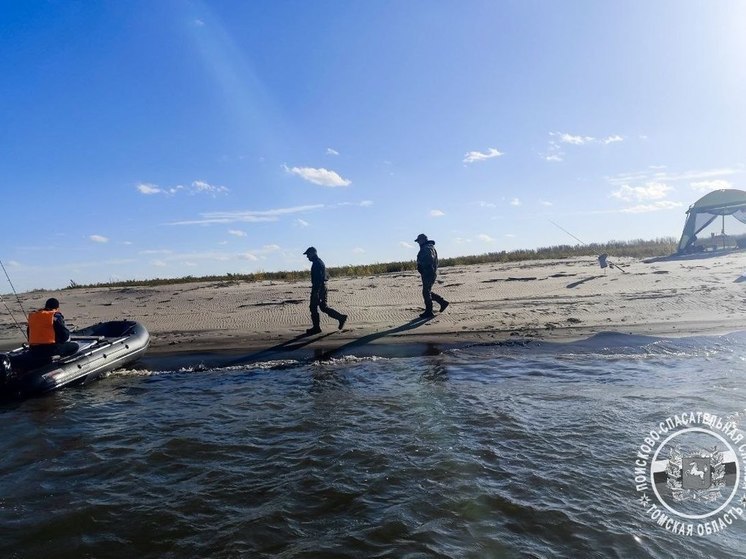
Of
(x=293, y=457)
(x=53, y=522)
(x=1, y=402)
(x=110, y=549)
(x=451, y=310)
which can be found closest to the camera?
(x=110, y=549)

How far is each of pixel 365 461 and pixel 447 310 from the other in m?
8.09

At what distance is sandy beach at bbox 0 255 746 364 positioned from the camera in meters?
10.3

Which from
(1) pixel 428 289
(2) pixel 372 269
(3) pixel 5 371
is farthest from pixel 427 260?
(2) pixel 372 269

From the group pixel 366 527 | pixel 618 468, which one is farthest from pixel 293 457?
pixel 618 468

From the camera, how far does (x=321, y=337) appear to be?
10812mm

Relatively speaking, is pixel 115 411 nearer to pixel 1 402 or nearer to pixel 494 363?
pixel 1 402

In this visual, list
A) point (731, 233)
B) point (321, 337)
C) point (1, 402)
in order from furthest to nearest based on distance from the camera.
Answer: point (731, 233), point (321, 337), point (1, 402)

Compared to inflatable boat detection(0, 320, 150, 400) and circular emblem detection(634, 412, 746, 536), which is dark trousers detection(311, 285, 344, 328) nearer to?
inflatable boat detection(0, 320, 150, 400)

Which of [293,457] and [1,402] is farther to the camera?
[1,402]

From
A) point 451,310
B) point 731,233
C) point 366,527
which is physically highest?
point 731,233

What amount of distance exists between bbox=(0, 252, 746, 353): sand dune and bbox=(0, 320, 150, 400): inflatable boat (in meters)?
1.23

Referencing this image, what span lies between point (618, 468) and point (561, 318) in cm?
719

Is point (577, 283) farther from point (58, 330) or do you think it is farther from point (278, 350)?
point (58, 330)

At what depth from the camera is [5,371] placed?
7.32 m
